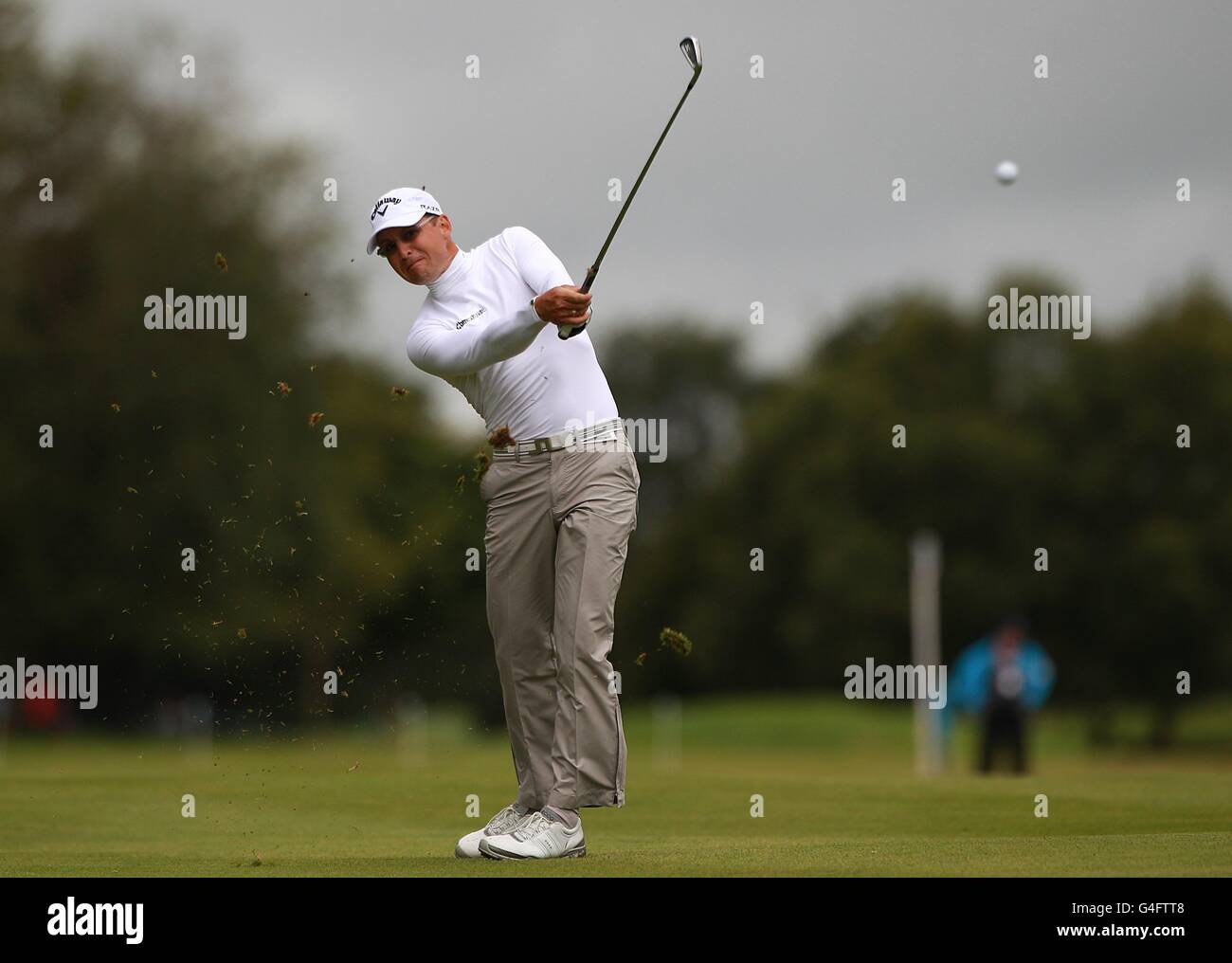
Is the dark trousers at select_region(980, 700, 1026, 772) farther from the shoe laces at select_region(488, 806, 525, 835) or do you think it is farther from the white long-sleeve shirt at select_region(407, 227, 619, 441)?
the white long-sleeve shirt at select_region(407, 227, 619, 441)

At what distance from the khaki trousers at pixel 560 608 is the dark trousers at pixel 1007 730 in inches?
605

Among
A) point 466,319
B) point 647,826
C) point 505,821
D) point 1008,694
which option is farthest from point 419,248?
point 1008,694

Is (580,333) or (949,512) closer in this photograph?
(580,333)

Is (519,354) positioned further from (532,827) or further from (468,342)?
(532,827)

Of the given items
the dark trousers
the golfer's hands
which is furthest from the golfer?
the dark trousers

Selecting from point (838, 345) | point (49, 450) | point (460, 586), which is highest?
point (838, 345)

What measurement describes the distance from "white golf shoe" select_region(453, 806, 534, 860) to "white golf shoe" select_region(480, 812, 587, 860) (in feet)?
0.35

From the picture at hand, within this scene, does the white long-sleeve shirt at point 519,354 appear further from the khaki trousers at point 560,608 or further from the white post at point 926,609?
the white post at point 926,609

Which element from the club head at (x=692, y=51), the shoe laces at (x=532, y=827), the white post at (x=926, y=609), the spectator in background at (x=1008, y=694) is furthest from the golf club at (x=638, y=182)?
the white post at (x=926, y=609)

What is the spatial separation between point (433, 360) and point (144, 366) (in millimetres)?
30589

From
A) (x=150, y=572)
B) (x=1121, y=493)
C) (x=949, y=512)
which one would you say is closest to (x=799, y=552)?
(x=949, y=512)

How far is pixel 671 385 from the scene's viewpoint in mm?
80125

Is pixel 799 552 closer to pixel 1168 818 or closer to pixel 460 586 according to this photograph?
pixel 460 586

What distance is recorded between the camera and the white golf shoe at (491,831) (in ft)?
25.3
